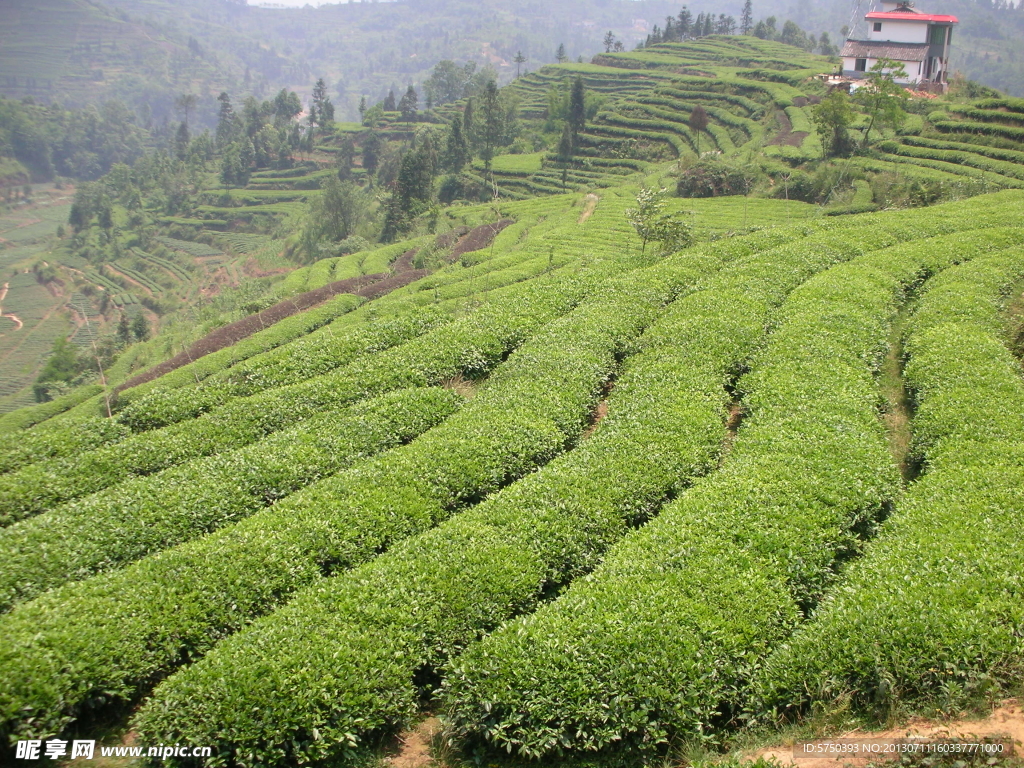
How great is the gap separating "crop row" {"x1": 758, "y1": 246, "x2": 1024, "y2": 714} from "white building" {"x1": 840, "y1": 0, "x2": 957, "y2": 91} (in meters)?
80.7

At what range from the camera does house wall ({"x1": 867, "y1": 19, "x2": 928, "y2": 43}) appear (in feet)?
259

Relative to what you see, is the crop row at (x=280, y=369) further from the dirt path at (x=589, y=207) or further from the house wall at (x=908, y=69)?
the house wall at (x=908, y=69)

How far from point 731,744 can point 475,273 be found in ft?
110

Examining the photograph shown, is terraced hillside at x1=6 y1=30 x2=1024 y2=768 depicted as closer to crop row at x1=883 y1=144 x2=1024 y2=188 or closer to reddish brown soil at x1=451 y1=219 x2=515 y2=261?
crop row at x1=883 y1=144 x2=1024 y2=188

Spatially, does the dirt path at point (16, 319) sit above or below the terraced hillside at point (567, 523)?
below

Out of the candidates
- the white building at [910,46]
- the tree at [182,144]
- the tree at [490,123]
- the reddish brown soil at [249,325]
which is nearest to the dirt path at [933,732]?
the reddish brown soil at [249,325]

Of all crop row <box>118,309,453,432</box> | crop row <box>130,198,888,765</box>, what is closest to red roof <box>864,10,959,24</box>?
crop row <box>118,309,453,432</box>

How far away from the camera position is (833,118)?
52.9 meters

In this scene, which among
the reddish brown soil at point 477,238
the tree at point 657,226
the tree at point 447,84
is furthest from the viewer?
the tree at point 447,84

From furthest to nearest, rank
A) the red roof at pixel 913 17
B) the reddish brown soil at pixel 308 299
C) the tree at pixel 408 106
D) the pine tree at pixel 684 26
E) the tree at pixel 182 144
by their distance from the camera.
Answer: the pine tree at pixel 684 26 → the tree at pixel 182 144 → the tree at pixel 408 106 → the red roof at pixel 913 17 → the reddish brown soil at pixel 308 299

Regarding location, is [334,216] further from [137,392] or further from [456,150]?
[137,392]

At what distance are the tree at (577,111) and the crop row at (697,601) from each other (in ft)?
234

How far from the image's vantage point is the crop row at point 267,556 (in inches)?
357

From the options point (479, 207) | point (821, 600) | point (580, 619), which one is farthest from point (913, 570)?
point (479, 207)
